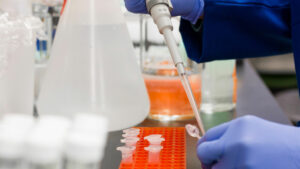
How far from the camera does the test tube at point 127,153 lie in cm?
76

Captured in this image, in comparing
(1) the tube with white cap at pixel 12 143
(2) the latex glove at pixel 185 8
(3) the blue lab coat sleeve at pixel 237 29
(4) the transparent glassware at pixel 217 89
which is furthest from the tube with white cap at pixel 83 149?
(4) the transparent glassware at pixel 217 89

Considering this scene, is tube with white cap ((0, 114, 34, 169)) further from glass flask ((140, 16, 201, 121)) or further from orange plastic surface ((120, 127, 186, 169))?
glass flask ((140, 16, 201, 121))

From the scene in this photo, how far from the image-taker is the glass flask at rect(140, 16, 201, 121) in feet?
3.69

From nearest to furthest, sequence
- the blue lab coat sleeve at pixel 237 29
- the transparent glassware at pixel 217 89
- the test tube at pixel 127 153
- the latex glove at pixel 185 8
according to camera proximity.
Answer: the test tube at pixel 127 153, the latex glove at pixel 185 8, the blue lab coat sleeve at pixel 237 29, the transparent glassware at pixel 217 89

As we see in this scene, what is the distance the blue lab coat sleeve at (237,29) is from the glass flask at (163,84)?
0.23 ft

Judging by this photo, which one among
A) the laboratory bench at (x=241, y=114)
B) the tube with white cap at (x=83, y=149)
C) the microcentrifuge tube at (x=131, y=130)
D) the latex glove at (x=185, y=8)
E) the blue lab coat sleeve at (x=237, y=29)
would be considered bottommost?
the laboratory bench at (x=241, y=114)

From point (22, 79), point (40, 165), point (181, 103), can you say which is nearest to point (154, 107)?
point (181, 103)

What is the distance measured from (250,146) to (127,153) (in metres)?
0.25

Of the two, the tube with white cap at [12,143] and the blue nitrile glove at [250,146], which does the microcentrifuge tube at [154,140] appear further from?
→ the tube with white cap at [12,143]

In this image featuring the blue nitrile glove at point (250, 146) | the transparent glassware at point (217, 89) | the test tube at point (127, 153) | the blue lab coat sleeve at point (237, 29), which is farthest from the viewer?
the transparent glassware at point (217, 89)

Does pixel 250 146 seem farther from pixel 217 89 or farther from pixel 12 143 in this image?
pixel 217 89

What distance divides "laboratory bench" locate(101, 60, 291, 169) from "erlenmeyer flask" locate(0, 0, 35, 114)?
0.64ft

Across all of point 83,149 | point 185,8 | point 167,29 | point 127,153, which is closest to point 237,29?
point 185,8

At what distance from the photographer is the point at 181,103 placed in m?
1.13
